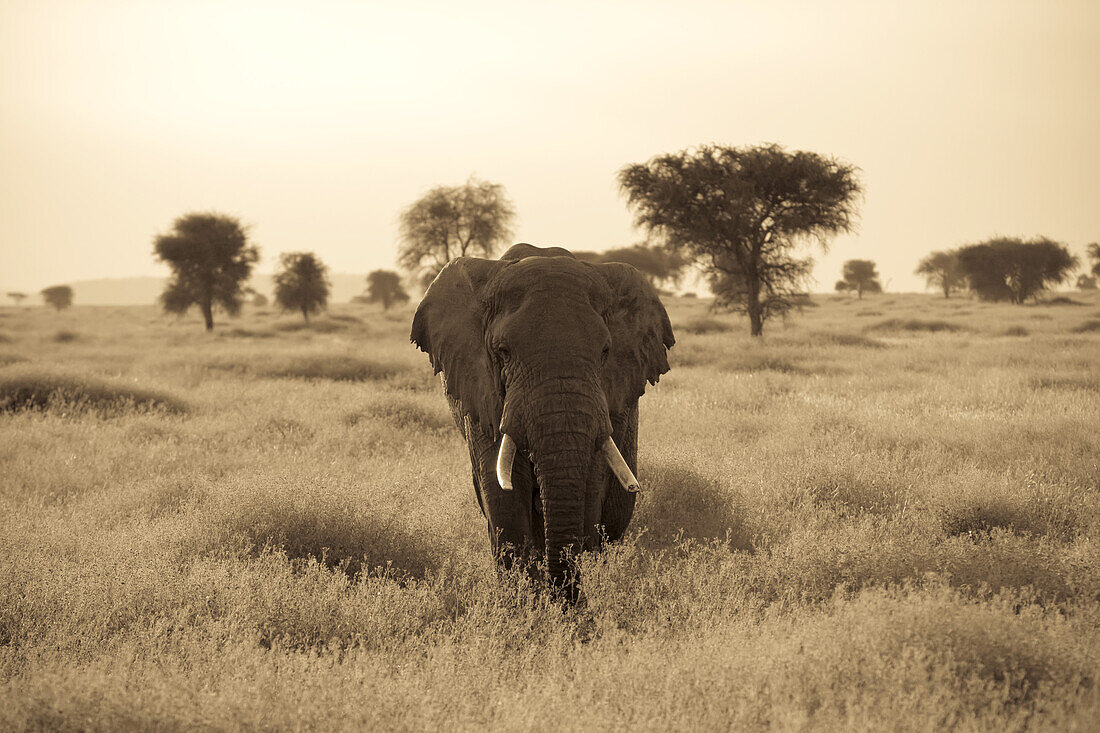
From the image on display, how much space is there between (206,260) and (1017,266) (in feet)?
169

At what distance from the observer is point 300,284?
45.0m

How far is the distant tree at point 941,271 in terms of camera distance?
68812 millimetres

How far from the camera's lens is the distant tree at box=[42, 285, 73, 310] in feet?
244

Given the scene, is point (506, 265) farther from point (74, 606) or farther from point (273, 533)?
point (74, 606)

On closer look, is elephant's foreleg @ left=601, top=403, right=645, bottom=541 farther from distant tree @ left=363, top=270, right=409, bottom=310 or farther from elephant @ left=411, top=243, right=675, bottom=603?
distant tree @ left=363, top=270, right=409, bottom=310

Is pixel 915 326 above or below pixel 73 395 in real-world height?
above

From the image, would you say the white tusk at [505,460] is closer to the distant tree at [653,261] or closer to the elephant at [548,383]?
the elephant at [548,383]

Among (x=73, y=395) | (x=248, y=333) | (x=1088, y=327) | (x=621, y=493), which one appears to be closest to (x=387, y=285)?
(x=248, y=333)

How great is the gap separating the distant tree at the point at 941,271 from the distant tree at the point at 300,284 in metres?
52.9

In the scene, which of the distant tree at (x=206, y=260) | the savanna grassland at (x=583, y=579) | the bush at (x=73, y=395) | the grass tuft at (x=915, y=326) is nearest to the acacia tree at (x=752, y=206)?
the grass tuft at (x=915, y=326)

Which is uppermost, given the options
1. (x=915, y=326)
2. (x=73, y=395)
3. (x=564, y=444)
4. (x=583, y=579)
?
(x=915, y=326)

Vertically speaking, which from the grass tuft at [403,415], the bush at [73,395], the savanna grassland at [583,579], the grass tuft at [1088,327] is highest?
the grass tuft at [1088,327]

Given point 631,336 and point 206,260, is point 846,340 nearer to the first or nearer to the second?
point 631,336

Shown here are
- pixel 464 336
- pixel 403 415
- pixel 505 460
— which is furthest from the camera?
pixel 403 415
